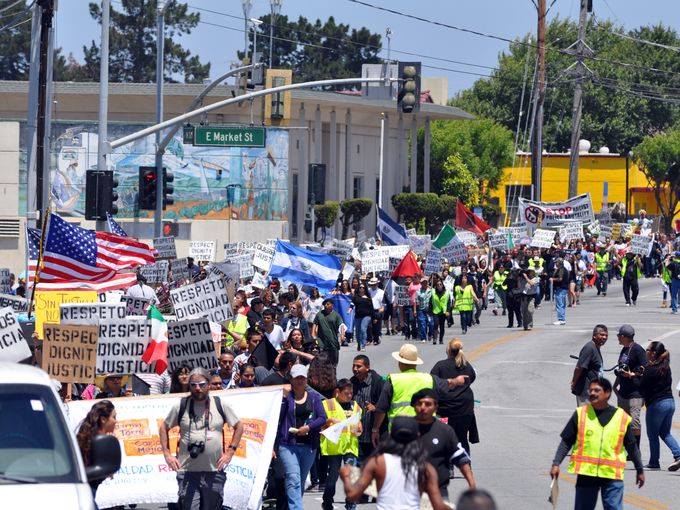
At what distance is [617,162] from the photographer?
298ft

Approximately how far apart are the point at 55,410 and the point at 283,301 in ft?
Answer: 61.5

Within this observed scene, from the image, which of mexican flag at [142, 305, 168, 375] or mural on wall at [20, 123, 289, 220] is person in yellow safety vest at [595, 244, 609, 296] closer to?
mural on wall at [20, 123, 289, 220]

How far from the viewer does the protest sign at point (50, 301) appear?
61.3ft

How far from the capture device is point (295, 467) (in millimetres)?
12758

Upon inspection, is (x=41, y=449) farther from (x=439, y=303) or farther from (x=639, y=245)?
(x=639, y=245)

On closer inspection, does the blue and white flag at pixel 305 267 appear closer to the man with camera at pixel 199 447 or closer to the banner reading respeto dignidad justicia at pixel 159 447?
the banner reading respeto dignidad justicia at pixel 159 447

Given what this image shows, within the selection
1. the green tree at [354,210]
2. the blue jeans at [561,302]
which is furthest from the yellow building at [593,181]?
the blue jeans at [561,302]

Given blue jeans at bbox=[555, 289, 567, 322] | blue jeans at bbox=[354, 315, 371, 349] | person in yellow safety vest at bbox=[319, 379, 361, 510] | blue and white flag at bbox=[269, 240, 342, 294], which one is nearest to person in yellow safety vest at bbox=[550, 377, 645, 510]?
person in yellow safety vest at bbox=[319, 379, 361, 510]

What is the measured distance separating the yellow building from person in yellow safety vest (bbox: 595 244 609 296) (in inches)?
1621

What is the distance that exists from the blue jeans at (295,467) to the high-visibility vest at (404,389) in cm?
81

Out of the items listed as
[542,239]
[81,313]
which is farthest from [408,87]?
[542,239]

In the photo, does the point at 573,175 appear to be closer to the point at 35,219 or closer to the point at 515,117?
the point at 35,219

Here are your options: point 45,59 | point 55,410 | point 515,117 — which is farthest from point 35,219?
point 515,117

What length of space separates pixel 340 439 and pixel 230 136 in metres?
20.2
